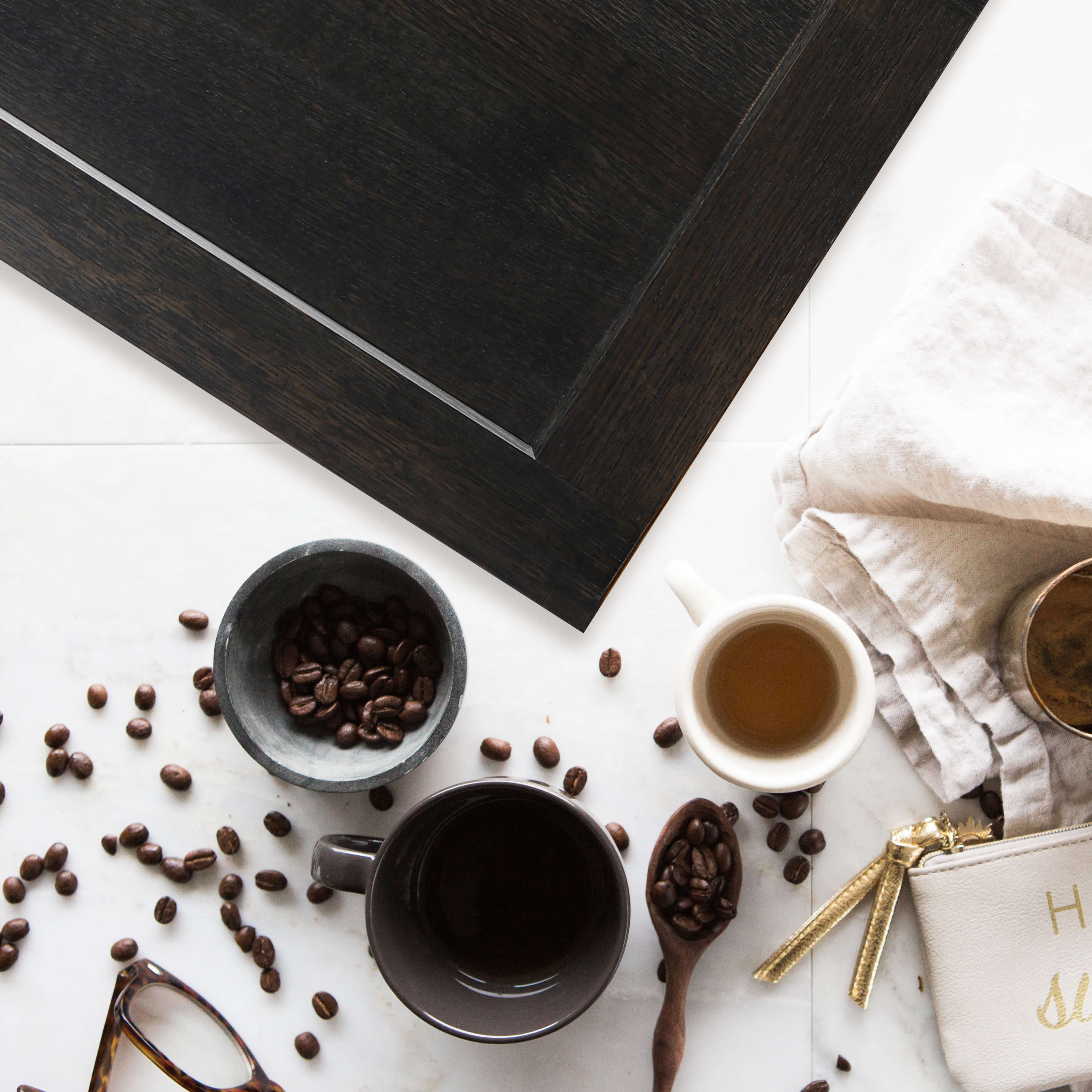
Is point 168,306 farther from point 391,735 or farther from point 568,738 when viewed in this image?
point 568,738

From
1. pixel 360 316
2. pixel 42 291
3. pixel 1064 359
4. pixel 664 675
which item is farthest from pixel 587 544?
pixel 42 291

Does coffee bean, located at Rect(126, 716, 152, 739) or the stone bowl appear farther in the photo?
coffee bean, located at Rect(126, 716, 152, 739)

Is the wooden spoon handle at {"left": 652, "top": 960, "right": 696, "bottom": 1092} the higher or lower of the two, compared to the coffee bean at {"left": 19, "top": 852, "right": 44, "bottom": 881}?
higher

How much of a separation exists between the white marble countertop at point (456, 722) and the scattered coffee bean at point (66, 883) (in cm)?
1

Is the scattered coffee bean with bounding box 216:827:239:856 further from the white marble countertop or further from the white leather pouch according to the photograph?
the white leather pouch

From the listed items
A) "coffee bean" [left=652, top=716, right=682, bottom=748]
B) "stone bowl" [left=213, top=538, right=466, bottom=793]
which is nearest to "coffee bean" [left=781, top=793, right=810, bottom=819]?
"coffee bean" [left=652, top=716, right=682, bottom=748]

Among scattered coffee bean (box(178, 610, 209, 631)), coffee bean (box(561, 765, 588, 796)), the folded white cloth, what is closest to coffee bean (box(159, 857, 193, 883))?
scattered coffee bean (box(178, 610, 209, 631))

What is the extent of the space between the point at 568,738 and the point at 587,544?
0.19 metres

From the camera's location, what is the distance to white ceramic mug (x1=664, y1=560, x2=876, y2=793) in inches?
27.0

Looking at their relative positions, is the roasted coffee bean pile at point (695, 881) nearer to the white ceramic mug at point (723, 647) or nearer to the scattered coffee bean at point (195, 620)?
the white ceramic mug at point (723, 647)

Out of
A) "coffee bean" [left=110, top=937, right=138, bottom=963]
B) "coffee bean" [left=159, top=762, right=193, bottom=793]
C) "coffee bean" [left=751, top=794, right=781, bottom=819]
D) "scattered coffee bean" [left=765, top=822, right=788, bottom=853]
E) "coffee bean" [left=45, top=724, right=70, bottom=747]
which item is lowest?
"coffee bean" [left=110, top=937, right=138, bottom=963]

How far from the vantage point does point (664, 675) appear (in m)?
0.82

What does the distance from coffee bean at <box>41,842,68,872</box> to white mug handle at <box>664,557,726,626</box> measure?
0.65 meters

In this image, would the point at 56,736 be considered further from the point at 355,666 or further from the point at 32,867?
the point at 355,666
